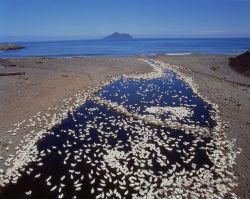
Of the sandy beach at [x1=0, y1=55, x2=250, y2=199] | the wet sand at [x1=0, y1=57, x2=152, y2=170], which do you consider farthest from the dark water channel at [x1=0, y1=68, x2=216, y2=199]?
the wet sand at [x1=0, y1=57, x2=152, y2=170]

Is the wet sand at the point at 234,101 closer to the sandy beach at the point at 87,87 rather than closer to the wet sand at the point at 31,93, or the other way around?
the sandy beach at the point at 87,87

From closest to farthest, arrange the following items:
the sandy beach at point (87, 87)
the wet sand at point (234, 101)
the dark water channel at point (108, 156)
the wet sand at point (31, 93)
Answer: the dark water channel at point (108, 156)
the wet sand at point (234, 101)
the sandy beach at point (87, 87)
the wet sand at point (31, 93)

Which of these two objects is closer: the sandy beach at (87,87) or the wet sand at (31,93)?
the sandy beach at (87,87)

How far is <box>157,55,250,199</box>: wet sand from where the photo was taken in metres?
11.8

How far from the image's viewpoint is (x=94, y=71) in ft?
126

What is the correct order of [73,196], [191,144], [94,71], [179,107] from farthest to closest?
[94,71], [179,107], [191,144], [73,196]

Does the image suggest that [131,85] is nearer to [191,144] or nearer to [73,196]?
[191,144]

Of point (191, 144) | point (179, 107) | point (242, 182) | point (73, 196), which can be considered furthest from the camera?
point (179, 107)

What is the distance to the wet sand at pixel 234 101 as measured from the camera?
38.7 feet

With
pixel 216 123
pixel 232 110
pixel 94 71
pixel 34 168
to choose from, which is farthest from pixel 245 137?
pixel 94 71

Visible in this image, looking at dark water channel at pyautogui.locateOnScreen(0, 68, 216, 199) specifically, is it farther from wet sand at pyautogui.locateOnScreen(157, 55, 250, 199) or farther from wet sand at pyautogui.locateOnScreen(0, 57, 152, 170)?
wet sand at pyautogui.locateOnScreen(0, 57, 152, 170)

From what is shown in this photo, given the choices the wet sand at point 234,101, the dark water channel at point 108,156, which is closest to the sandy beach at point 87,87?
the wet sand at point 234,101

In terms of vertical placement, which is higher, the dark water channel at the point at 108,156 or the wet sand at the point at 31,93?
the wet sand at the point at 31,93

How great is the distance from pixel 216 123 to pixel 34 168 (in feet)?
38.4
